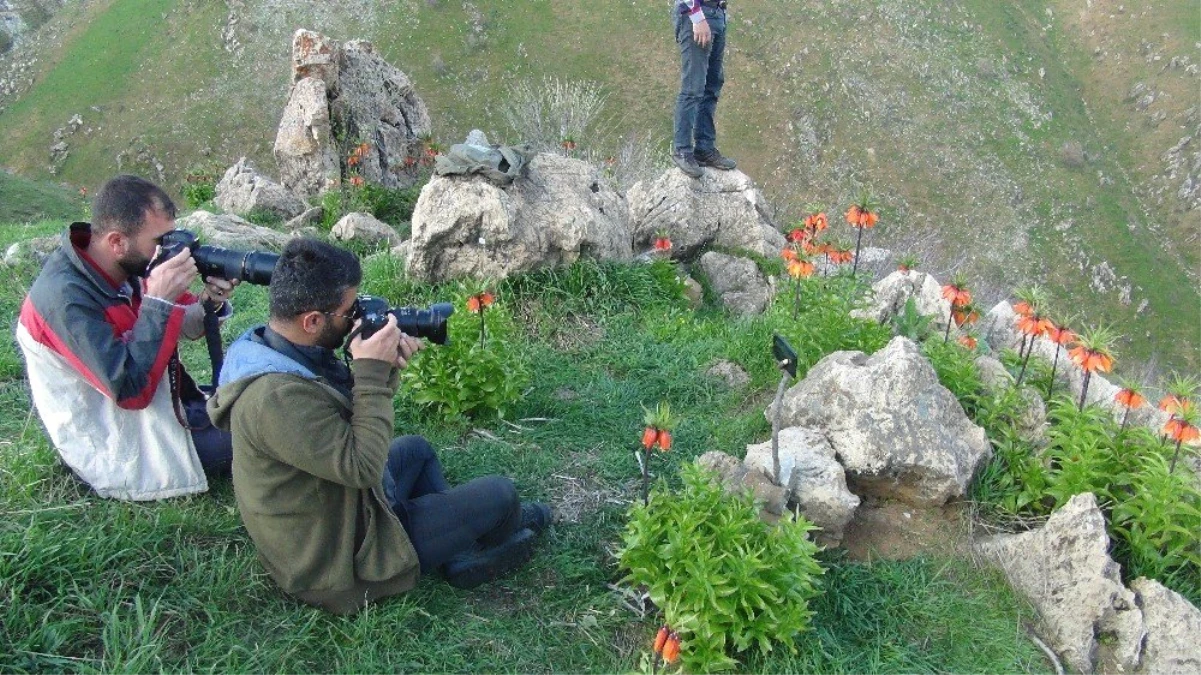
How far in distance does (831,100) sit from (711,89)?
38.1 m

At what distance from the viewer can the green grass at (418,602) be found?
2496mm

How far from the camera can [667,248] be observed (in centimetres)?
638

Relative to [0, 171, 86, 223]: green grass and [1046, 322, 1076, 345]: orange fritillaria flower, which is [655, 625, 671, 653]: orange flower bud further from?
[0, 171, 86, 223]: green grass

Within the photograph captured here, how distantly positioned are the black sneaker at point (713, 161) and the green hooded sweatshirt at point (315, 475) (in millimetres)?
5599

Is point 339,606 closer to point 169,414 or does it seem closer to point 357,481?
point 357,481

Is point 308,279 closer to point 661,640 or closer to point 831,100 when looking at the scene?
point 661,640

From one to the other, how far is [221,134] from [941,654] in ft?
137

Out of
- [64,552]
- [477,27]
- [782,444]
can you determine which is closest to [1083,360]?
[782,444]

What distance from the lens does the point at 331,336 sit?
2.61m

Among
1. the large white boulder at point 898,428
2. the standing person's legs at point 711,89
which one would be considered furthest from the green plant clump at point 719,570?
the standing person's legs at point 711,89

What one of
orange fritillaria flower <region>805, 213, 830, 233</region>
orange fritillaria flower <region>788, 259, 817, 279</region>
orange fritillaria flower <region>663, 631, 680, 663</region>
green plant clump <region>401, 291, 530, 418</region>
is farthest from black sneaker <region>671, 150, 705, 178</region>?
orange fritillaria flower <region>663, 631, 680, 663</region>

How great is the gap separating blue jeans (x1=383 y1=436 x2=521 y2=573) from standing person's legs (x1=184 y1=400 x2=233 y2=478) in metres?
0.77

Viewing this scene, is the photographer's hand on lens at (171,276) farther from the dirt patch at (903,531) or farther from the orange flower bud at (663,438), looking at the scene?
the dirt patch at (903,531)

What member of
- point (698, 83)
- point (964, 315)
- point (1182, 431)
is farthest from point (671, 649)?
point (698, 83)
